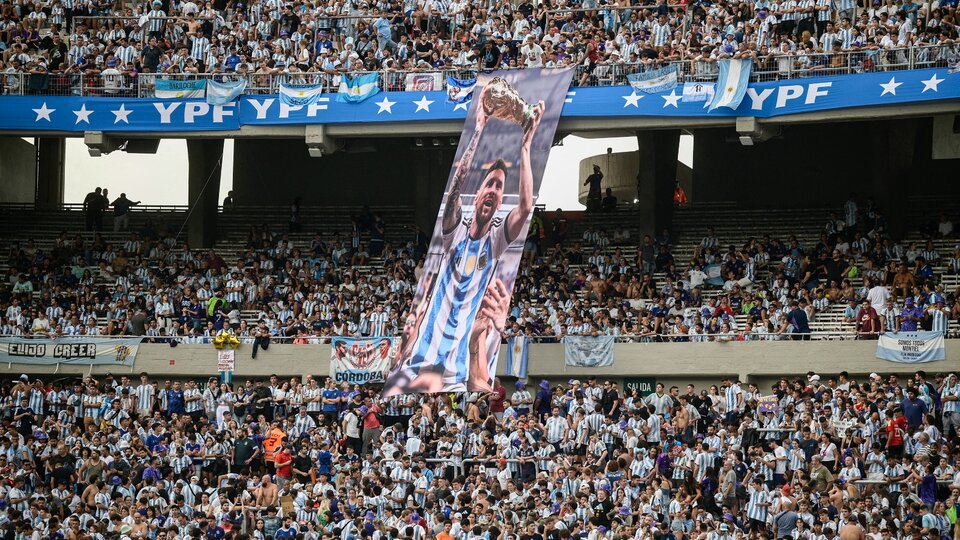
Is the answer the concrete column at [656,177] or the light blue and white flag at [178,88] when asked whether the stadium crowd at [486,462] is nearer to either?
the concrete column at [656,177]

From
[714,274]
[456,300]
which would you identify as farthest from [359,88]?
[714,274]

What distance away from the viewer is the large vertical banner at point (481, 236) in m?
31.3

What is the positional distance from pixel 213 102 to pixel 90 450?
30.3 feet

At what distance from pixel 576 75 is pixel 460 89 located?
2.36 m

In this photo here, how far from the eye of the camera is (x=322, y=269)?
37.6 metres

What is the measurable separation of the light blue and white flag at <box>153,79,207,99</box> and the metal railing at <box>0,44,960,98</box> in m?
0.26

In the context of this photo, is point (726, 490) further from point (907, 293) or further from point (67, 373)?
point (67, 373)

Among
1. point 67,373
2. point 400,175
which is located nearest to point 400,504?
point 67,373

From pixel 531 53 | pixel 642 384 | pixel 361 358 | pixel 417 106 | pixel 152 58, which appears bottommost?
pixel 642 384

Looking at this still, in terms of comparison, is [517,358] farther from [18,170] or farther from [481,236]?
[18,170]

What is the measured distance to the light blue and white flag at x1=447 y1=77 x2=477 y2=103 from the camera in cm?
3522

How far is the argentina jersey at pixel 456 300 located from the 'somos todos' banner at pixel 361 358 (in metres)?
1.19

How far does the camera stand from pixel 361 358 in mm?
33500

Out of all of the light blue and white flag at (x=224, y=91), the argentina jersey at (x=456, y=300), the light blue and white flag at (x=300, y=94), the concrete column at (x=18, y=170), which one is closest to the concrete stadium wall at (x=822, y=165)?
the argentina jersey at (x=456, y=300)
